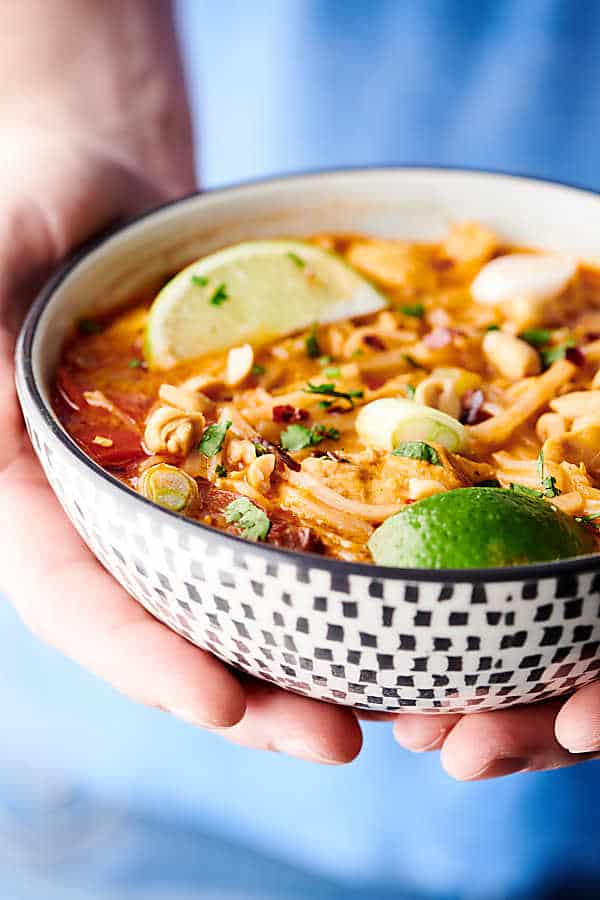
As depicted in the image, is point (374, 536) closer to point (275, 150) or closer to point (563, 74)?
point (563, 74)

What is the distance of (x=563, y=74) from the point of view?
3.60 meters

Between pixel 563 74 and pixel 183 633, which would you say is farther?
pixel 563 74

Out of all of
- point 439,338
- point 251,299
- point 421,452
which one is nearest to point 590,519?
point 421,452

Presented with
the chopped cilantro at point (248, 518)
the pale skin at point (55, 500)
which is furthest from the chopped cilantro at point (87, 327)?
the chopped cilantro at point (248, 518)

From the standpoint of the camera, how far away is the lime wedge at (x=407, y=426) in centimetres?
199

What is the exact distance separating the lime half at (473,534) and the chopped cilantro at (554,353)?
788 millimetres

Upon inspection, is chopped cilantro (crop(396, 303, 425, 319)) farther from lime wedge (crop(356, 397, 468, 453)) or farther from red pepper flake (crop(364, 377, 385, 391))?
lime wedge (crop(356, 397, 468, 453))

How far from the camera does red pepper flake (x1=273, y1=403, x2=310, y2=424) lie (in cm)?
212

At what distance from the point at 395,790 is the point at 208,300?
89.2 inches

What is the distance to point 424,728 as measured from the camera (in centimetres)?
197

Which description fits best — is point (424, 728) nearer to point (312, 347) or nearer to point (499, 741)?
point (499, 741)

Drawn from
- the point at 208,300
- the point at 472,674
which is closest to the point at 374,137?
the point at 208,300

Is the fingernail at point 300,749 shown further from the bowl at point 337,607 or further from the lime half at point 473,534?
the lime half at point 473,534

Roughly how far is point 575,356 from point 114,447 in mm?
1091
